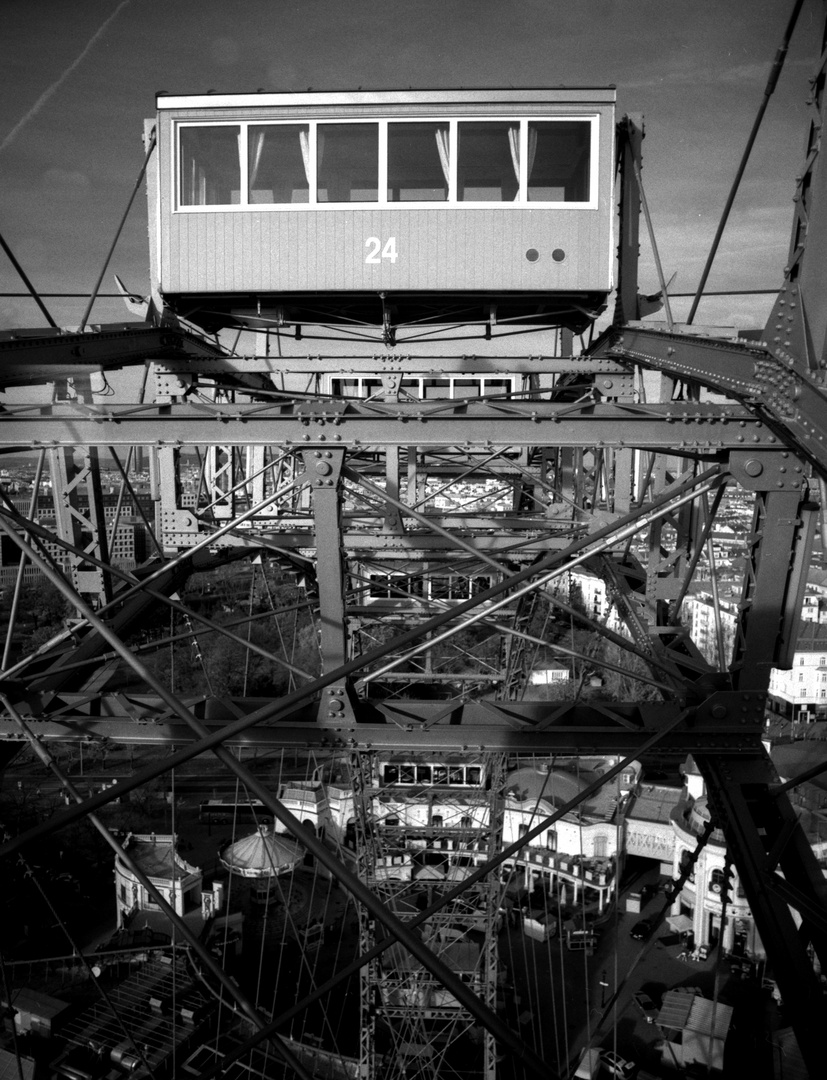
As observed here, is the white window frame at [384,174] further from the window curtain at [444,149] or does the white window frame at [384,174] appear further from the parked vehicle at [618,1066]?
the parked vehicle at [618,1066]

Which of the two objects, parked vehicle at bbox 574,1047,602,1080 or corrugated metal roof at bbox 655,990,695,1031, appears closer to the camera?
parked vehicle at bbox 574,1047,602,1080

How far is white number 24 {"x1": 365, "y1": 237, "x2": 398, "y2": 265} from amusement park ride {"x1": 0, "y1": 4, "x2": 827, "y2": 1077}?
1.1 inches

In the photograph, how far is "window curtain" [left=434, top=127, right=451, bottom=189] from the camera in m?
6.11

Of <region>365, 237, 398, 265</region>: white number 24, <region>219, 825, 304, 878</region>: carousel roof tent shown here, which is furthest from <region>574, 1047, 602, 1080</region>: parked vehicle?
<region>365, 237, 398, 265</region>: white number 24

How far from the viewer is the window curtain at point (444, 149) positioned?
611 cm

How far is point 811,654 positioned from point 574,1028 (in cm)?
2211

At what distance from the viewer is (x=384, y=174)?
20.3ft

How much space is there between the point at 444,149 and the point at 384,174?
473 millimetres

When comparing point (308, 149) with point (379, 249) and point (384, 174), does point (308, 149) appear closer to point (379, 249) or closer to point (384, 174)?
point (384, 174)

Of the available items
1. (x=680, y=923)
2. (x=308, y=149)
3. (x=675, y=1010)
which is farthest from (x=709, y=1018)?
(x=308, y=149)

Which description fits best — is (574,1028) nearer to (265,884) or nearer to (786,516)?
(265,884)

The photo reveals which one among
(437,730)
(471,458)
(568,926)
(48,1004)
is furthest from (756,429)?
(568,926)

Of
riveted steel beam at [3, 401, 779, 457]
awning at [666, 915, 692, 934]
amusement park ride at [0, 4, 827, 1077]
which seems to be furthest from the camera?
awning at [666, 915, 692, 934]

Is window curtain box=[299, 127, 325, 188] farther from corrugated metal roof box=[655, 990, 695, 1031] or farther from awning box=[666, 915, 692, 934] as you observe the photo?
awning box=[666, 915, 692, 934]
